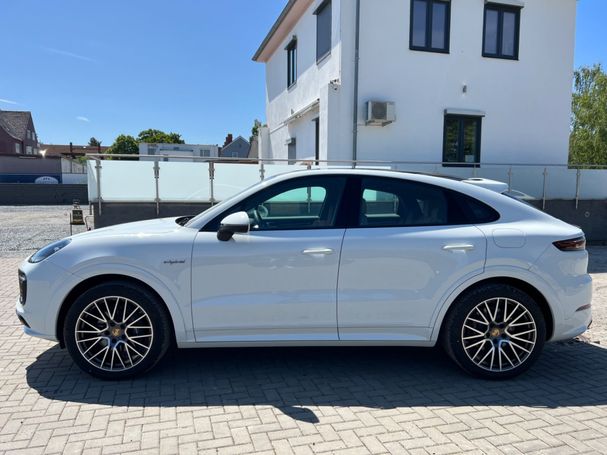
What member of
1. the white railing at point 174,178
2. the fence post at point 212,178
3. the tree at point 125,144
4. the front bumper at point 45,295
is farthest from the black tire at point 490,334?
the tree at point 125,144

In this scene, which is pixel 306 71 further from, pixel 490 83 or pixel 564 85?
pixel 564 85

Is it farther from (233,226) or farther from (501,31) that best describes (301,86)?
(233,226)

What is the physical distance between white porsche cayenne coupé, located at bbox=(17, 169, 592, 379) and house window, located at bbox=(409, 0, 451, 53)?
968 cm

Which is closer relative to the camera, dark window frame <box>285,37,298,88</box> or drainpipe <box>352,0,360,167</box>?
drainpipe <box>352,0,360,167</box>

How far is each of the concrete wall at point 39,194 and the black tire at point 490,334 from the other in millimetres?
29008

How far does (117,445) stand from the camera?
293cm

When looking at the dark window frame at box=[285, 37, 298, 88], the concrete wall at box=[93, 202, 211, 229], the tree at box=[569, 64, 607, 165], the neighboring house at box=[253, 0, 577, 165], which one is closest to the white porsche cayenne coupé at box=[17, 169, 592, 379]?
the concrete wall at box=[93, 202, 211, 229]

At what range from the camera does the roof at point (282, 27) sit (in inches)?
567

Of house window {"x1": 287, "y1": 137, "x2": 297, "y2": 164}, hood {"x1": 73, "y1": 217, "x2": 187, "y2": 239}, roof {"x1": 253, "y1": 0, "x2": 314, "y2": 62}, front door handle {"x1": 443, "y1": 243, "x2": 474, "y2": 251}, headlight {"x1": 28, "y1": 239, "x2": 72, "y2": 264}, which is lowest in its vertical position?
headlight {"x1": 28, "y1": 239, "x2": 72, "y2": 264}

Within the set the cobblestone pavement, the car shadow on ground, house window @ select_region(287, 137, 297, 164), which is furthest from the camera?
house window @ select_region(287, 137, 297, 164)

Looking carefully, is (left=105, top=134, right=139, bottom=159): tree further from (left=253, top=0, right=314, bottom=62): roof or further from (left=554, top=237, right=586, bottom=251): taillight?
(left=554, top=237, right=586, bottom=251): taillight

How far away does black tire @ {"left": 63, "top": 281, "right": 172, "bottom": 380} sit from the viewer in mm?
3725

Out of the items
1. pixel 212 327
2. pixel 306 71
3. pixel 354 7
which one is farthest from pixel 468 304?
pixel 306 71

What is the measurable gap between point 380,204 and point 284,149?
13.9 m
